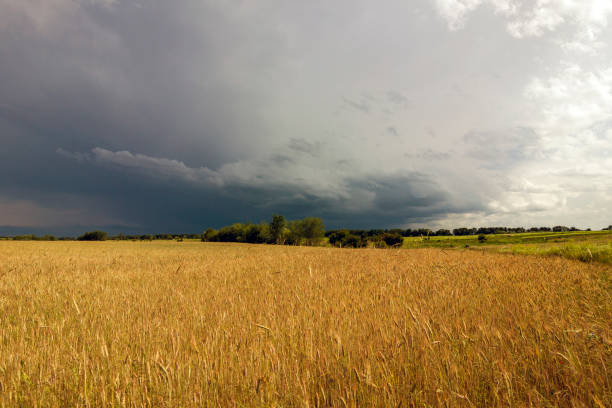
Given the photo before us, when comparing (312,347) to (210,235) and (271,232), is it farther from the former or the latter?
(210,235)

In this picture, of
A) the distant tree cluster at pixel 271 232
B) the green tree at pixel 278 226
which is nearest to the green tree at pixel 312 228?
the distant tree cluster at pixel 271 232

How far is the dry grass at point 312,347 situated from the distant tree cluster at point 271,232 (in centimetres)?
7156

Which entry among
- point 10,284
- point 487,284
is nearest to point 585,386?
point 487,284

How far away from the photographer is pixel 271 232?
81.1 meters

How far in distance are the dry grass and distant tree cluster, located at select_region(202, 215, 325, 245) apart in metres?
71.6

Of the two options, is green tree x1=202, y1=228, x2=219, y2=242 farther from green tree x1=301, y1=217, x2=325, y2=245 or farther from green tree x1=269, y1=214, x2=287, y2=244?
green tree x1=301, y1=217, x2=325, y2=245

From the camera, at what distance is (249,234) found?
8338 cm

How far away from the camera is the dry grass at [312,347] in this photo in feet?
6.63

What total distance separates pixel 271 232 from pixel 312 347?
79.5 m

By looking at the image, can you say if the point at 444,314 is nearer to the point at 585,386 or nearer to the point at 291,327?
the point at 585,386

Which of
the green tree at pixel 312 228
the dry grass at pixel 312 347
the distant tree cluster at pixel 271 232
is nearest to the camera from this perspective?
the dry grass at pixel 312 347

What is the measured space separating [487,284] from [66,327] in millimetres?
7456

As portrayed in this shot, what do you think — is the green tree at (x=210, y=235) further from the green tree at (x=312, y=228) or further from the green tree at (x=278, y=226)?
the green tree at (x=312, y=228)

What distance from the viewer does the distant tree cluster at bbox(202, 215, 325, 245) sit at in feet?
262
